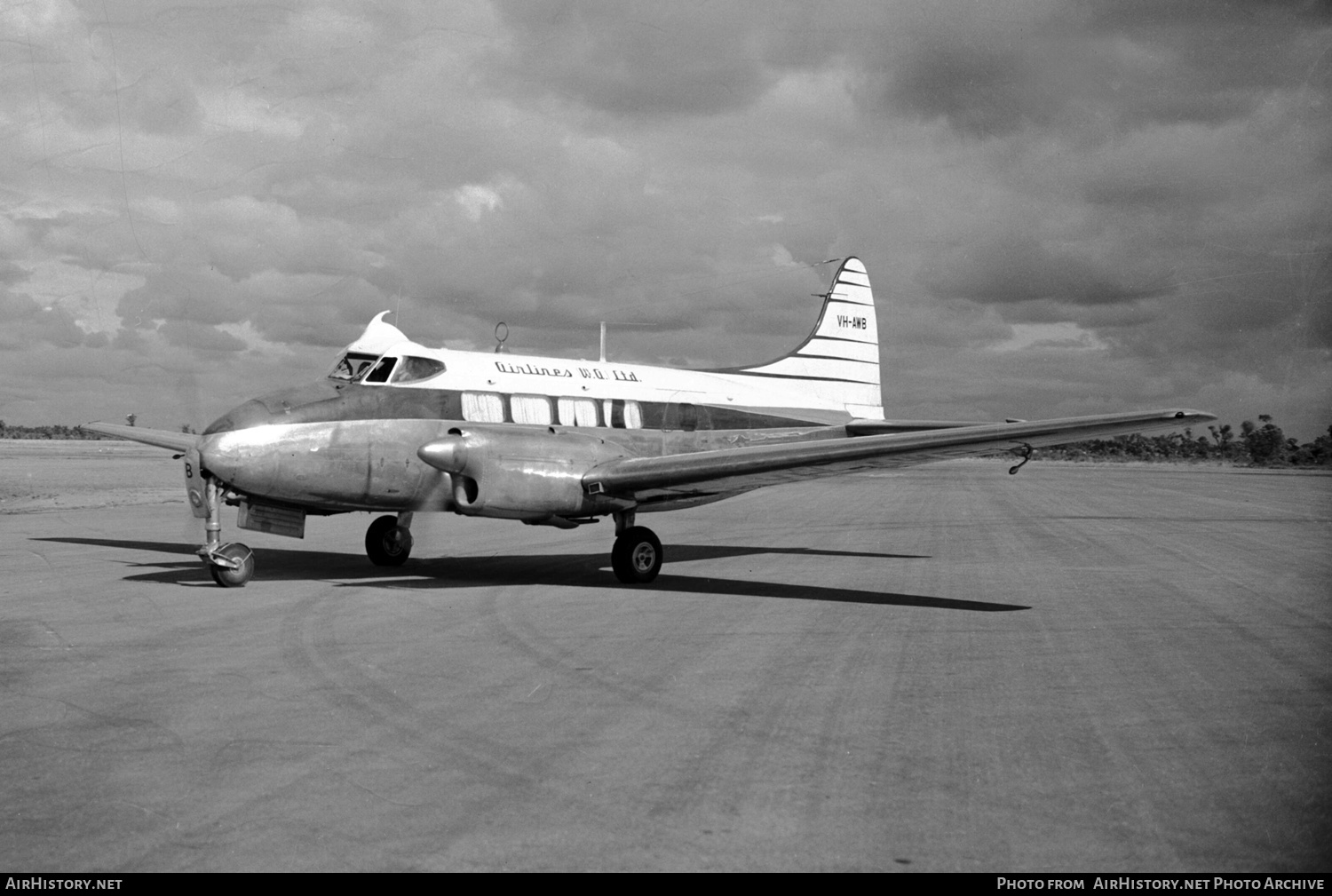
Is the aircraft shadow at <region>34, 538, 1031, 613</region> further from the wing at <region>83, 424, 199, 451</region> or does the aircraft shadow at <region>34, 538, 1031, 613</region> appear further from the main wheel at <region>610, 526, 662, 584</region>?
the wing at <region>83, 424, 199, 451</region>

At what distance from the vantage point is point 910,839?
4992mm

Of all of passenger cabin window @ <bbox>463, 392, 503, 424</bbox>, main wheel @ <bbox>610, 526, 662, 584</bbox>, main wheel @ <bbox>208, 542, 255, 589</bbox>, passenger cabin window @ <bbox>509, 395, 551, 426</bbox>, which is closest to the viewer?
main wheel @ <bbox>208, 542, 255, 589</bbox>

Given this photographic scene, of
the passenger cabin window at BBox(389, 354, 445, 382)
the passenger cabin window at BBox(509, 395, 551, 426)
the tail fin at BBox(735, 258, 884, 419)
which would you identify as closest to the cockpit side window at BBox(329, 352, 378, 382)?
the passenger cabin window at BBox(389, 354, 445, 382)

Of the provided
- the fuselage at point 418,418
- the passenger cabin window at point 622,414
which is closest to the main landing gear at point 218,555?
the fuselage at point 418,418

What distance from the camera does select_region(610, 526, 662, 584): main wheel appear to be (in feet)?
50.0

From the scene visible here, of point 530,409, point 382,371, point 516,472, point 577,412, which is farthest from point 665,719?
point 577,412

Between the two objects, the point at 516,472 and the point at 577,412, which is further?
the point at 577,412

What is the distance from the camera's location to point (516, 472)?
14570 millimetres

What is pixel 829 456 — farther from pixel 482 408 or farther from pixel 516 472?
pixel 482 408

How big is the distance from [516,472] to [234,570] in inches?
161

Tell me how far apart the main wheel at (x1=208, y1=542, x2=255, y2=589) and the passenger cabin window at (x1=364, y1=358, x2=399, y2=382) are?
3.11 meters

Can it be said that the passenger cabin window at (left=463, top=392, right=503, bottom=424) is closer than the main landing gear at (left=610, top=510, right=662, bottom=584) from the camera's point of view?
No

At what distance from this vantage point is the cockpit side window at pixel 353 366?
15320mm

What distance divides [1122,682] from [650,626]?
4.98m
